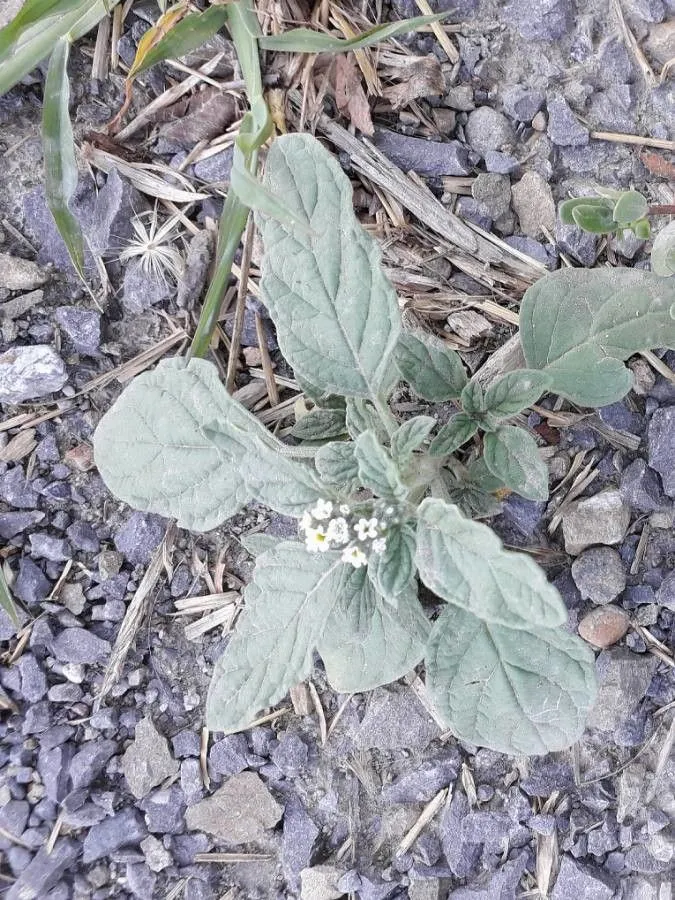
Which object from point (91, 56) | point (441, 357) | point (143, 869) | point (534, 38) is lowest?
point (143, 869)

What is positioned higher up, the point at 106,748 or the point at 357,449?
the point at 357,449

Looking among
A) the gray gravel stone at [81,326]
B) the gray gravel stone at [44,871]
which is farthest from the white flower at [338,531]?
the gray gravel stone at [44,871]

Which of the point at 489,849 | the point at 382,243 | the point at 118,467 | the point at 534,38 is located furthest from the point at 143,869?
the point at 534,38

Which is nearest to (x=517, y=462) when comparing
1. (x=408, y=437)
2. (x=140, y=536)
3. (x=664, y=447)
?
(x=408, y=437)

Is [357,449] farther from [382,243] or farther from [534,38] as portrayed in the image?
[534,38]

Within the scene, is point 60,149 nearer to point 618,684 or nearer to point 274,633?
point 274,633

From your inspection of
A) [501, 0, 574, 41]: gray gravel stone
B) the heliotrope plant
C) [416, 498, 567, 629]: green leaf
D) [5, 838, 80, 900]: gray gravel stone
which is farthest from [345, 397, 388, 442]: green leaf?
[5, 838, 80, 900]: gray gravel stone
